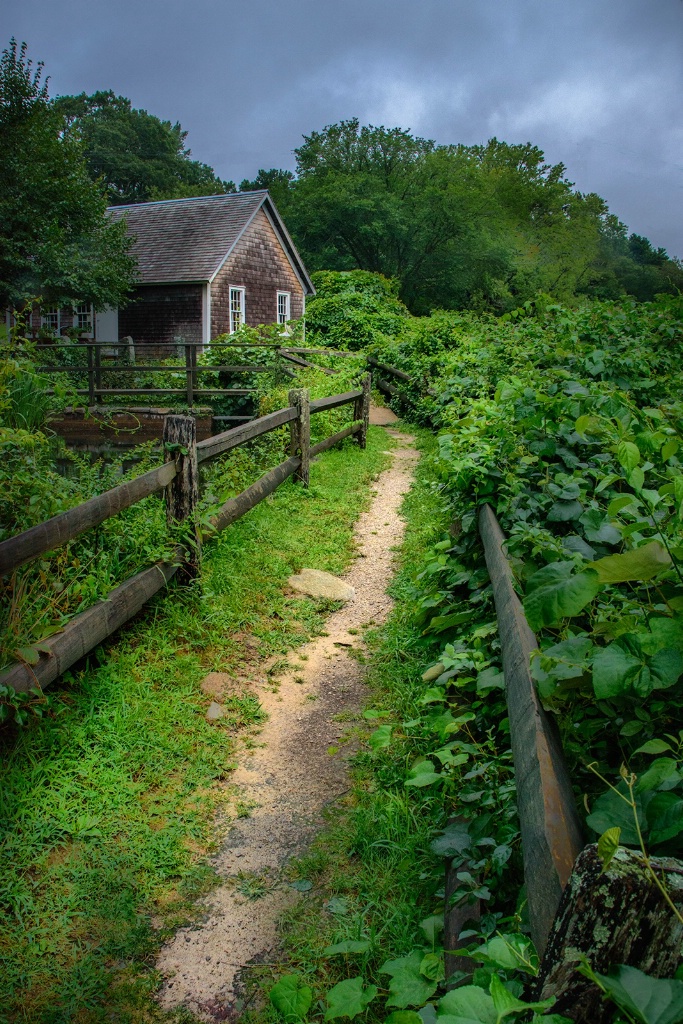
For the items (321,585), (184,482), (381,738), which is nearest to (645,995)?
(381,738)

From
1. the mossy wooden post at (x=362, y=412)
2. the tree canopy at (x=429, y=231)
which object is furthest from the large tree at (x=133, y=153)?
the mossy wooden post at (x=362, y=412)

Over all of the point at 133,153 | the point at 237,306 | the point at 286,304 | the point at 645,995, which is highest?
the point at 133,153

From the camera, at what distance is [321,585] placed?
18.2 feet

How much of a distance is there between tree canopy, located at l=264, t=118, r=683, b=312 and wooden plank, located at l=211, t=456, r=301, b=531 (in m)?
31.4

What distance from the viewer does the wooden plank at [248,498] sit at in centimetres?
523

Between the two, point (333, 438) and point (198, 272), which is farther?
point (198, 272)

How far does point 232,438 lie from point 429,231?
3742 centimetres

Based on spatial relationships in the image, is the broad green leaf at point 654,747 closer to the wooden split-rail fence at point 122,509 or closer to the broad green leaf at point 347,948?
the broad green leaf at point 347,948

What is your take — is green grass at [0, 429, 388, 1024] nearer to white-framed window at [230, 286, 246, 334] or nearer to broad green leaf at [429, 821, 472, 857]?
broad green leaf at [429, 821, 472, 857]

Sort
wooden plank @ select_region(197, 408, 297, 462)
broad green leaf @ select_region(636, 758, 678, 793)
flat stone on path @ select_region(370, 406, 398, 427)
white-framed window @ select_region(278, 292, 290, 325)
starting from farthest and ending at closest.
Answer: white-framed window @ select_region(278, 292, 290, 325) < flat stone on path @ select_region(370, 406, 398, 427) < wooden plank @ select_region(197, 408, 297, 462) < broad green leaf @ select_region(636, 758, 678, 793)

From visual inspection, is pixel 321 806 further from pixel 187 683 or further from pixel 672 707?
pixel 672 707

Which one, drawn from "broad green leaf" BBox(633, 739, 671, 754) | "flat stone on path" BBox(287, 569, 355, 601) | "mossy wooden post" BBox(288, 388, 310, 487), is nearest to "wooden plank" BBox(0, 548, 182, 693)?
"flat stone on path" BBox(287, 569, 355, 601)

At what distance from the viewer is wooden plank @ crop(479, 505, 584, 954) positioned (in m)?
1.40

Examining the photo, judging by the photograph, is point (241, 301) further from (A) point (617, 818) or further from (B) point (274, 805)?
(A) point (617, 818)
